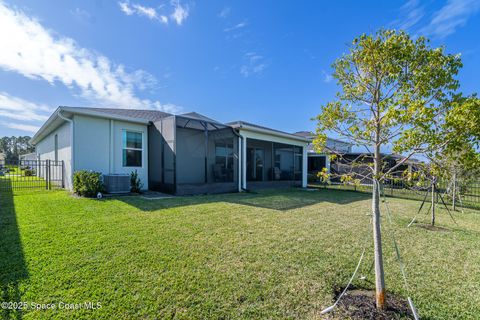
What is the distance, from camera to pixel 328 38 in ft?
31.2

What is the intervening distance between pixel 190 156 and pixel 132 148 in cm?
273

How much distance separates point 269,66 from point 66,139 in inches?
430

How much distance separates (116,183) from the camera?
7.94 m

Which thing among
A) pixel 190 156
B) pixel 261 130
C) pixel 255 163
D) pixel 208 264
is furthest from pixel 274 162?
pixel 208 264

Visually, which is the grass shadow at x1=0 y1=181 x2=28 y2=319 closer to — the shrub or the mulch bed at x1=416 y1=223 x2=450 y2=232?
the shrub

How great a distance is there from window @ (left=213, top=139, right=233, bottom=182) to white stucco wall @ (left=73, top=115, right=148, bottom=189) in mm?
3924

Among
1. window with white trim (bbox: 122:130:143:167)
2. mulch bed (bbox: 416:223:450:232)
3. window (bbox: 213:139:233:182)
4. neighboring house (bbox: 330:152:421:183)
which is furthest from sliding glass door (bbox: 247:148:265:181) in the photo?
neighboring house (bbox: 330:152:421:183)

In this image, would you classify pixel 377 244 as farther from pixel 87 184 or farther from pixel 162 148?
pixel 162 148

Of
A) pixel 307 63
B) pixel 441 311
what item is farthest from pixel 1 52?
pixel 441 311

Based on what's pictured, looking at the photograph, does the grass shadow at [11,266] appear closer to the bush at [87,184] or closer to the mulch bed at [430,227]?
the bush at [87,184]

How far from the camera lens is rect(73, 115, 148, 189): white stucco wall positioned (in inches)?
318

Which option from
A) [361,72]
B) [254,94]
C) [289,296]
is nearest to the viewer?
[289,296]

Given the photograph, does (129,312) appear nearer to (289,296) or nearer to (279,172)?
(289,296)

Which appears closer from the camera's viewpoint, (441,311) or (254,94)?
(441,311)
